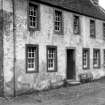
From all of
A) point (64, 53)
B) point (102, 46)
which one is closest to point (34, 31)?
point (64, 53)

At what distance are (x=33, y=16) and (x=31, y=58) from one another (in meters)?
2.92

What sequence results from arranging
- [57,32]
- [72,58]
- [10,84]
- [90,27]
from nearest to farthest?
1. [10,84]
2. [57,32]
3. [72,58]
4. [90,27]

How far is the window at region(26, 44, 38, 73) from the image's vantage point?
16.5 meters

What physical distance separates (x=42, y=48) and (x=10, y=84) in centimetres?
385

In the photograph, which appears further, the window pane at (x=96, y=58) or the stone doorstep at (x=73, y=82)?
the window pane at (x=96, y=58)

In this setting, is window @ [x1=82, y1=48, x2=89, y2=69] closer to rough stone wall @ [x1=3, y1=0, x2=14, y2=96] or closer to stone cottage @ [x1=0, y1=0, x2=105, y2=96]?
stone cottage @ [x1=0, y1=0, x2=105, y2=96]

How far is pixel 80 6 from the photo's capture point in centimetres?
2264

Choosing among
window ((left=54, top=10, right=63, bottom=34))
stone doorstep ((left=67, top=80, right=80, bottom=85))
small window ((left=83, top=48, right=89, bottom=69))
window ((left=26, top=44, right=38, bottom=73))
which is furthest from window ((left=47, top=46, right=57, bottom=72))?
small window ((left=83, top=48, right=89, bottom=69))

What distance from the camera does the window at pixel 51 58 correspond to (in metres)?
18.3

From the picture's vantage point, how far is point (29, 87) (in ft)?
53.4

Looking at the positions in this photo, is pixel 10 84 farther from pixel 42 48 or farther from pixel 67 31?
pixel 67 31

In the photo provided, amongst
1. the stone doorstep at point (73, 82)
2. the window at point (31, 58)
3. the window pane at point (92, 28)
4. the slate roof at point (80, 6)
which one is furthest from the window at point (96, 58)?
the window at point (31, 58)

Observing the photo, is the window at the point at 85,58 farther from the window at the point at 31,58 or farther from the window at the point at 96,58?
the window at the point at 31,58

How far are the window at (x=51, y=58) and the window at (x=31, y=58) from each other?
1424 millimetres
